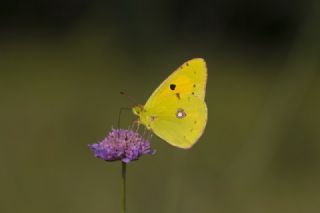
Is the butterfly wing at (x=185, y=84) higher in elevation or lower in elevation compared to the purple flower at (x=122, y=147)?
higher

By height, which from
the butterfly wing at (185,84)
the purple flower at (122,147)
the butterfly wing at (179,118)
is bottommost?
the purple flower at (122,147)

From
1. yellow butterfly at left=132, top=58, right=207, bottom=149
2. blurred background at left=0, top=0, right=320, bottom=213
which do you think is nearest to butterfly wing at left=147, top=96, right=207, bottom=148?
yellow butterfly at left=132, top=58, right=207, bottom=149

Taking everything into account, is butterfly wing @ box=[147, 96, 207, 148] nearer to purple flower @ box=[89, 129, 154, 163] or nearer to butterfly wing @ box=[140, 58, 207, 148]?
butterfly wing @ box=[140, 58, 207, 148]

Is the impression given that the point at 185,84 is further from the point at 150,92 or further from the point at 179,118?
the point at 150,92

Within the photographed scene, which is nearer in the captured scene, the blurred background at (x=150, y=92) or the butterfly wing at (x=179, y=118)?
the butterfly wing at (x=179, y=118)

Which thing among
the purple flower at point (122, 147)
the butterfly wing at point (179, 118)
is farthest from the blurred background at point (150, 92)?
the purple flower at point (122, 147)

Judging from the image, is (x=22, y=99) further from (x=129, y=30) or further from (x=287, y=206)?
(x=287, y=206)

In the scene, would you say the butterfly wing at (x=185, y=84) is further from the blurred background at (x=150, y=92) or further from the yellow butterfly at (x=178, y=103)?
the blurred background at (x=150, y=92)

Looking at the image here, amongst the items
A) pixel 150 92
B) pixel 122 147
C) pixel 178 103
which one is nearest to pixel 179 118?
pixel 178 103
